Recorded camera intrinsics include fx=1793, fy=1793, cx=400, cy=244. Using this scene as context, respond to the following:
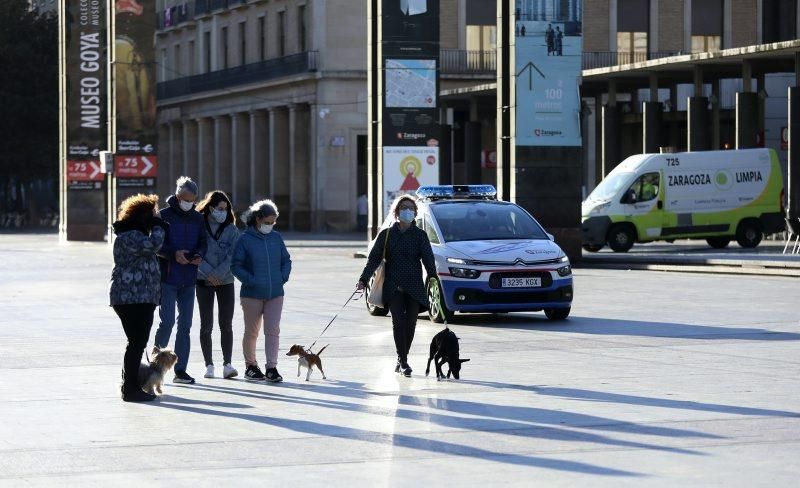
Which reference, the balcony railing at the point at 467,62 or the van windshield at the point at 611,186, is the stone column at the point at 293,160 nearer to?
the balcony railing at the point at 467,62

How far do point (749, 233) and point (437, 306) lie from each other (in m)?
25.0

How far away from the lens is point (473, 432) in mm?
11703

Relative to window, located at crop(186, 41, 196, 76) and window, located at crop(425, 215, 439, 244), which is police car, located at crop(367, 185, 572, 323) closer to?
window, located at crop(425, 215, 439, 244)

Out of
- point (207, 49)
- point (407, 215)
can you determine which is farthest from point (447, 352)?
point (207, 49)

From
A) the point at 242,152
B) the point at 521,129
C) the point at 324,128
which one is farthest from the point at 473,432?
the point at 242,152

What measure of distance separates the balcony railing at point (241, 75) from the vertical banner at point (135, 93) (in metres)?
12.9

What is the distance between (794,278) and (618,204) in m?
13.3

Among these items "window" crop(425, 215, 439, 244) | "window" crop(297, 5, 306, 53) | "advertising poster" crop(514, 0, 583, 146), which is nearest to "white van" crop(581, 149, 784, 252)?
"advertising poster" crop(514, 0, 583, 146)

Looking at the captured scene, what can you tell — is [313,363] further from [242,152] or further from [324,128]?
[242,152]

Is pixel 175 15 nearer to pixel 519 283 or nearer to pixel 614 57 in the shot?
pixel 614 57

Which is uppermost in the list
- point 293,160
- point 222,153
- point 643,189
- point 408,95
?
point 408,95

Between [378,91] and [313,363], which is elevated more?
[378,91]

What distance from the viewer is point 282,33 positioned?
7700 centimetres

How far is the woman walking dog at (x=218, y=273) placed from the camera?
51.6ft
